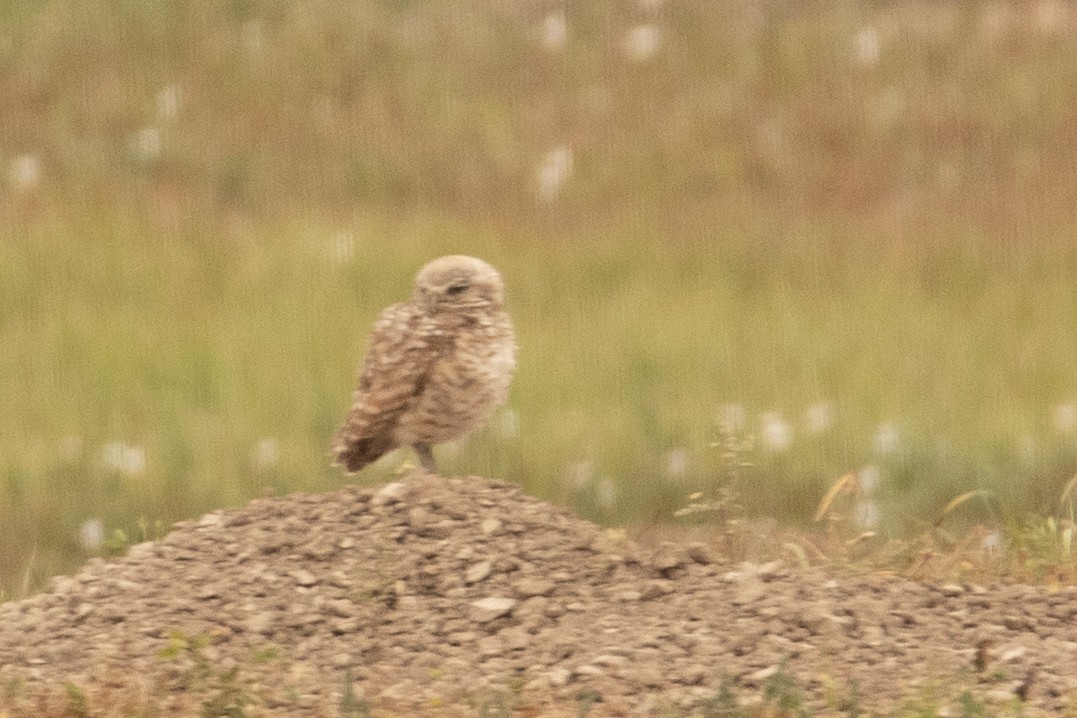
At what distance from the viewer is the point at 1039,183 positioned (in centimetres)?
968

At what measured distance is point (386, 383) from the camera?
611 cm

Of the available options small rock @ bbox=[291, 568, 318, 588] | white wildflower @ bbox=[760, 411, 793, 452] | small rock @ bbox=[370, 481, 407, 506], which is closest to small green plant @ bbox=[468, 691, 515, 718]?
small rock @ bbox=[291, 568, 318, 588]

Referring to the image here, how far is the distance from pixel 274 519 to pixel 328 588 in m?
0.51

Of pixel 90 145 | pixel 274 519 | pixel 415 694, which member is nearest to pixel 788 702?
pixel 415 694

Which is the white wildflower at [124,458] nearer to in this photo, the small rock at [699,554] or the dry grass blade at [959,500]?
the small rock at [699,554]

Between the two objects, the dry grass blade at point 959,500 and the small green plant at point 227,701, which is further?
the dry grass blade at point 959,500

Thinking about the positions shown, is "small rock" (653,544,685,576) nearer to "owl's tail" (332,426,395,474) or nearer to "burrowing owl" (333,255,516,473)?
"burrowing owl" (333,255,516,473)

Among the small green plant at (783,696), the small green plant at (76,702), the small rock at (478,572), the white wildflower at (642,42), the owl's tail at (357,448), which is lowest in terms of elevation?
the small green plant at (783,696)

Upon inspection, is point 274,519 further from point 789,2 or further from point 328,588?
point 789,2

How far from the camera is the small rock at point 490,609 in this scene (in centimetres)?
574

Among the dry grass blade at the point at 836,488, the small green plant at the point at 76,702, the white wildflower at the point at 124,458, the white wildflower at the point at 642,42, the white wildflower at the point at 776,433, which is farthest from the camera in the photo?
the white wildflower at the point at 642,42

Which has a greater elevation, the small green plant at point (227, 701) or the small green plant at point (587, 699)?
the small green plant at point (227, 701)

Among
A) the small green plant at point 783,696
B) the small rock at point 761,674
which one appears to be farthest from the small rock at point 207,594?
the small green plant at point 783,696

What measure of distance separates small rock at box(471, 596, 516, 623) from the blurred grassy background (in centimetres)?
134
